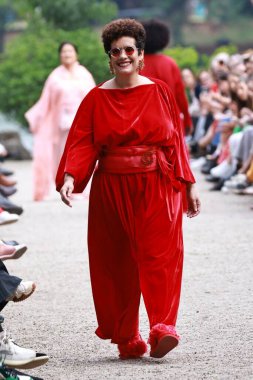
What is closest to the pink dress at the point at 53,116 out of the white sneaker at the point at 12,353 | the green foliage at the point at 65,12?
the white sneaker at the point at 12,353

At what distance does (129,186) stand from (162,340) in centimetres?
75

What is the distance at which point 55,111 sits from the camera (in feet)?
50.5

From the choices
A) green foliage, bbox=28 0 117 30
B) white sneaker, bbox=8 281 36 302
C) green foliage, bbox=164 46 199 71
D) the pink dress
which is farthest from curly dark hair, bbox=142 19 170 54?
green foliage, bbox=164 46 199 71

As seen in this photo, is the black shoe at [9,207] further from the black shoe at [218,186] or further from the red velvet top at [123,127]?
the red velvet top at [123,127]

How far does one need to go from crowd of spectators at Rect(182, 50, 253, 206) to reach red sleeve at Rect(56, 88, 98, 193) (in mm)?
7595

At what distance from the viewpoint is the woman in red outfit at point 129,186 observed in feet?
21.3

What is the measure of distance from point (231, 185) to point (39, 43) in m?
10.6

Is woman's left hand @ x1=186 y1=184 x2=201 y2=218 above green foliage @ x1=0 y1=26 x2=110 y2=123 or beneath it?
above

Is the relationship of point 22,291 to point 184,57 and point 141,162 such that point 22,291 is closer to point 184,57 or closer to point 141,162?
point 141,162

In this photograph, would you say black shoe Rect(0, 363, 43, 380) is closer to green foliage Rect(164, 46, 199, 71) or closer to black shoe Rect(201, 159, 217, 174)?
black shoe Rect(201, 159, 217, 174)

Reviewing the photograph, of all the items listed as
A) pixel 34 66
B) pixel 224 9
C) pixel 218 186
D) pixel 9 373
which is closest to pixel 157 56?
pixel 218 186

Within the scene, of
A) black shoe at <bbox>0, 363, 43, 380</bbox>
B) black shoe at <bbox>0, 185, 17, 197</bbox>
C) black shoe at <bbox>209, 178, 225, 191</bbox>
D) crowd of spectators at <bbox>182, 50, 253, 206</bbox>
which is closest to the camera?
black shoe at <bbox>0, 363, 43, 380</bbox>

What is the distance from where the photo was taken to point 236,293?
8.23 m

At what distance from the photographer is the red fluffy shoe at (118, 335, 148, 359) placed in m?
6.58
